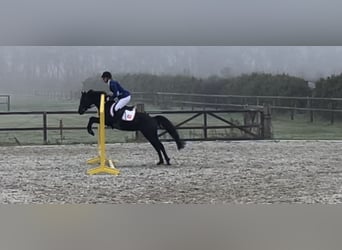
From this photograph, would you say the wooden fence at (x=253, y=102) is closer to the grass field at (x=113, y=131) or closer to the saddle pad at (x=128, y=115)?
the grass field at (x=113, y=131)

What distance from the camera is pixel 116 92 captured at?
6.68 meters

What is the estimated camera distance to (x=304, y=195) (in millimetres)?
4996

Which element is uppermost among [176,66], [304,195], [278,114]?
[176,66]

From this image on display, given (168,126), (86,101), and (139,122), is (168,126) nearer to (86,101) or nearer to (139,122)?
(139,122)

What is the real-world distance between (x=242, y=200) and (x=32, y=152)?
4481 millimetres

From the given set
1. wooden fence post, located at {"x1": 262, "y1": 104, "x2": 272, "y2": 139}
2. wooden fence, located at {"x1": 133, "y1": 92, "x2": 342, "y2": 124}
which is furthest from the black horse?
wooden fence post, located at {"x1": 262, "y1": 104, "x2": 272, "y2": 139}

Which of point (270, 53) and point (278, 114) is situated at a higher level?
point (270, 53)

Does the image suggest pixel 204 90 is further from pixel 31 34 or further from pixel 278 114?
pixel 31 34

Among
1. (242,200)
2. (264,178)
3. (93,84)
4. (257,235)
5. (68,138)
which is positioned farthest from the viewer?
(68,138)

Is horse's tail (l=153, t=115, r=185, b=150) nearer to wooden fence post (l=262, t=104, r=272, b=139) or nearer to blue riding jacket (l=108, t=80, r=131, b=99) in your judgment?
blue riding jacket (l=108, t=80, r=131, b=99)

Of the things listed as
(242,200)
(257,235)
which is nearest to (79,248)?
(257,235)

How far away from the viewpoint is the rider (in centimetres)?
663

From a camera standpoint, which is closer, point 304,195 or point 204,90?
point 304,195

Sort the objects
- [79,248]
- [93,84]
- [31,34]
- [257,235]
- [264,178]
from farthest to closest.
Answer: [93,84]
[264,178]
[31,34]
[257,235]
[79,248]
